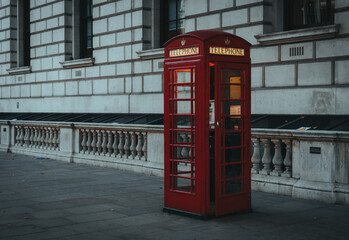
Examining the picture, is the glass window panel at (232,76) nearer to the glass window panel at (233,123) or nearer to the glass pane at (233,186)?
the glass window panel at (233,123)

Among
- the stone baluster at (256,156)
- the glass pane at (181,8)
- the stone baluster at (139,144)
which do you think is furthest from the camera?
the glass pane at (181,8)

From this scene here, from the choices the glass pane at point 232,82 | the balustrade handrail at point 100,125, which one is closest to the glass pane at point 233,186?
the glass pane at point 232,82

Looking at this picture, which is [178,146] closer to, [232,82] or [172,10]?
[232,82]

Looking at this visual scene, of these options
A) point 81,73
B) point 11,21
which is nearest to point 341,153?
point 81,73

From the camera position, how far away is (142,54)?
1489 cm

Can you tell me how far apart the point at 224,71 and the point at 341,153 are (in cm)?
243

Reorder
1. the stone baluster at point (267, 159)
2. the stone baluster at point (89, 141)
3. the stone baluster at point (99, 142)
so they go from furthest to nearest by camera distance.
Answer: the stone baluster at point (89, 141) → the stone baluster at point (99, 142) → the stone baluster at point (267, 159)

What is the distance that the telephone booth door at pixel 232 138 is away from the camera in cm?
682

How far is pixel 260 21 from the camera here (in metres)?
11.5

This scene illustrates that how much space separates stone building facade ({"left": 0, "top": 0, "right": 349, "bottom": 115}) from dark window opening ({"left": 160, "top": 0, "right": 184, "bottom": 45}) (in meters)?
0.04

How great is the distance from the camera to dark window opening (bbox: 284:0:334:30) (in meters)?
10.5

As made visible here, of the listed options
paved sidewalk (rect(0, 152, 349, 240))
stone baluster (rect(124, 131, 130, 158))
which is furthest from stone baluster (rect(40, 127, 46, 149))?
paved sidewalk (rect(0, 152, 349, 240))

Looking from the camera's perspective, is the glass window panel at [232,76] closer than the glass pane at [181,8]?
Yes

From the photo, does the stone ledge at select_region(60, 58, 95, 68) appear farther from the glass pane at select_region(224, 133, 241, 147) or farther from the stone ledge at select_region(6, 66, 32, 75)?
the glass pane at select_region(224, 133, 241, 147)
